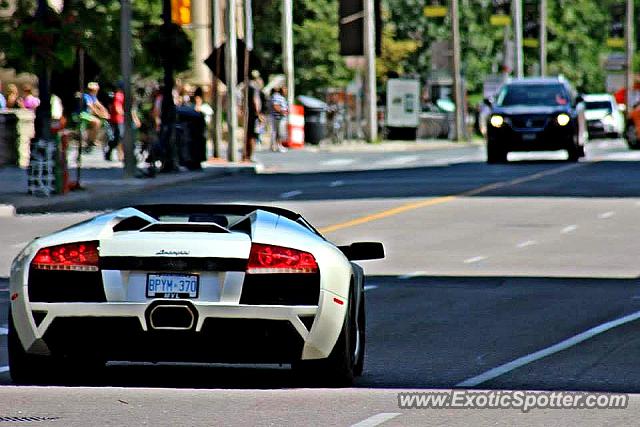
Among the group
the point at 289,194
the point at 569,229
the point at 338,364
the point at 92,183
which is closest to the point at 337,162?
the point at 92,183

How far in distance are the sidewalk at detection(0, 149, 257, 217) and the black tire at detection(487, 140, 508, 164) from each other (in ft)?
18.2

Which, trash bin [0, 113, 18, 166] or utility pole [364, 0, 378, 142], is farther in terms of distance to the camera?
utility pole [364, 0, 378, 142]

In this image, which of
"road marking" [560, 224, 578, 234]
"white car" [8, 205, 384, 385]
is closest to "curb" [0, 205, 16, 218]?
"road marking" [560, 224, 578, 234]

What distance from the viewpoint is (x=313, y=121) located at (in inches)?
2432

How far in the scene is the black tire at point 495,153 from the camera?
147 ft

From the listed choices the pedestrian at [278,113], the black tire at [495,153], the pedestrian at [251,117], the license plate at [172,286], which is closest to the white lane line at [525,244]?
the license plate at [172,286]

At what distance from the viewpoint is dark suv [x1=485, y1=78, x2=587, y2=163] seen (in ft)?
145

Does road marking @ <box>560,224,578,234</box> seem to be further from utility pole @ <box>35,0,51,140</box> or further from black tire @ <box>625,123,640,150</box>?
black tire @ <box>625,123,640,150</box>

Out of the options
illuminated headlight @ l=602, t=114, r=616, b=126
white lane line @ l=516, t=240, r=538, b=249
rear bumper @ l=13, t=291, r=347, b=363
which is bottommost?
illuminated headlight @ l=602, t=114, r=616, b=126

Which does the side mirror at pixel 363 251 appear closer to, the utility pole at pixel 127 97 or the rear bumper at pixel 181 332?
the rear bumper at pixel 181 332

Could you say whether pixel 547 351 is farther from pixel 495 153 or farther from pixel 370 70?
pixel 370 70

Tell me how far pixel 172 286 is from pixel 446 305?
6.50m

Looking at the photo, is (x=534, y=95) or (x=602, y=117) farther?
(x=602, y=117)

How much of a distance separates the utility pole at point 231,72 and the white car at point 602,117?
30.2 meters
